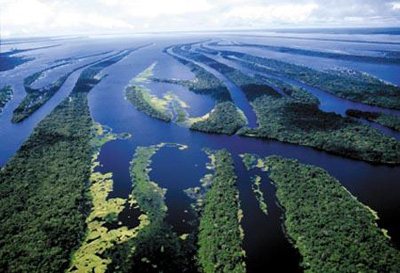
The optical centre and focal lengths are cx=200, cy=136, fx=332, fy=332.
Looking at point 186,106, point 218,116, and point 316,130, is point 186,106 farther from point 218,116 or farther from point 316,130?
point 316,130

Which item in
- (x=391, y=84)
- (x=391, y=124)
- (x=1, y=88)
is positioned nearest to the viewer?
(x=391, y=124)

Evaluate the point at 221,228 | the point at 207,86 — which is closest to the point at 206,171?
the point at 221,228

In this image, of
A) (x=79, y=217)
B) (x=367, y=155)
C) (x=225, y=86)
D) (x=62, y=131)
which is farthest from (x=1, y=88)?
(x=367, y=155)

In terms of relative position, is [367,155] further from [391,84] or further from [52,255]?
[391,84]

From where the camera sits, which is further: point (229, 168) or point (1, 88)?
point (1, 88)

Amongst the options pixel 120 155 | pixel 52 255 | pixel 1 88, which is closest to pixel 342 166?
pixel 120 155

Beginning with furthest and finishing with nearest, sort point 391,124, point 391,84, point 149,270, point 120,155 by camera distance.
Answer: point 391,84 → point 391,124 → point 120,155 → point 149,270
